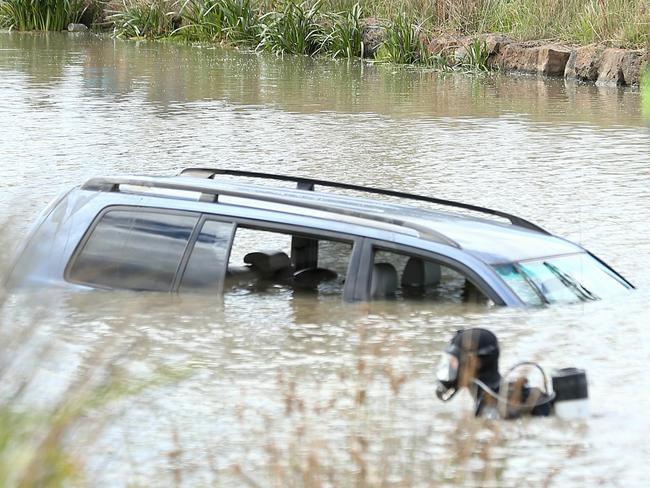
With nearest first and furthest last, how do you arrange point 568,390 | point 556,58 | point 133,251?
point 568,390, point 133,251, point 556,58

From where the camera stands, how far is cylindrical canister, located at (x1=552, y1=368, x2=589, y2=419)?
560 cm

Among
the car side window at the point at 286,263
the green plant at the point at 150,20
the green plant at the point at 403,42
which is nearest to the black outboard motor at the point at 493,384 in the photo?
the car side window at the point at 286,263

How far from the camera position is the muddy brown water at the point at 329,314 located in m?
4.79

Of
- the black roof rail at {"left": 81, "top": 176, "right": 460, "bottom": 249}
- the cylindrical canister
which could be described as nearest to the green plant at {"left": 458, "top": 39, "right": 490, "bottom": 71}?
the black roof rail at {"left": 81, "top": 176, "right": 460, "bottom": 249}

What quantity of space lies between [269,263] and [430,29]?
20.9 metres

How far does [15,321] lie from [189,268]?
301 cm

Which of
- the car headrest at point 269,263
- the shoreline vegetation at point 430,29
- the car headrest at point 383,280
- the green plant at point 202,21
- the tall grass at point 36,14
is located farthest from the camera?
the tall grass at point 36,14

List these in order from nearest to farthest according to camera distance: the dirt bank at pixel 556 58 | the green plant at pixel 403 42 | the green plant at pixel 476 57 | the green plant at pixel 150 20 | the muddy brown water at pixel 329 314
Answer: the muddy brown water at pixel 329 314 → the dirt bank at pixel 556 58 → the green plant at pixel 476 57 → the green plant at pixel 403 42 → the green plant at pixel 150 20

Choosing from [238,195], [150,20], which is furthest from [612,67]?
[238,195]

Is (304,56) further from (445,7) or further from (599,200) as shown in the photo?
(599,200)

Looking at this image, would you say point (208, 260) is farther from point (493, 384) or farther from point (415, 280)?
point (493, 384)

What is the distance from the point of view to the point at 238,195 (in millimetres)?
6910

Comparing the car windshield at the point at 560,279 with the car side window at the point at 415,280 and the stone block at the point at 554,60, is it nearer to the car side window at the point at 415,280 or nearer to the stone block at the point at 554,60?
the car side window at the point at 415,280

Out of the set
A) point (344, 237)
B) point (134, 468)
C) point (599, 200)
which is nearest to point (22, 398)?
point (134, 468)
